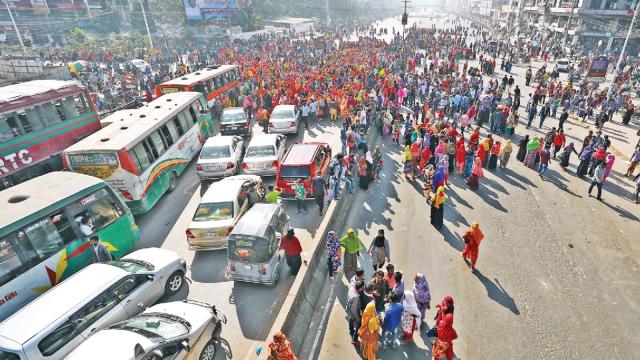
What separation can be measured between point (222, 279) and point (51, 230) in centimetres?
413

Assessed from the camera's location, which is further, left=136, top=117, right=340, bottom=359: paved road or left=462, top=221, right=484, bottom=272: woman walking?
left=462, top=221, right=484, bottom=272: woman walking

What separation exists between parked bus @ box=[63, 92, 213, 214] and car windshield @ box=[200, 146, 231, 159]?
1.36 metres

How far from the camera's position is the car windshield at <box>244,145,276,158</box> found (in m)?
14.2

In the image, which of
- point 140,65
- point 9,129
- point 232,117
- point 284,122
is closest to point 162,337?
point 9,129

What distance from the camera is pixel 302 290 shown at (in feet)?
26.5

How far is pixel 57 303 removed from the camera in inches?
263

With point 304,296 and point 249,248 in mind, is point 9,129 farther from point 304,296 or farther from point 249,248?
point 304,296

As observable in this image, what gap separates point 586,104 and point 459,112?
7701 mm

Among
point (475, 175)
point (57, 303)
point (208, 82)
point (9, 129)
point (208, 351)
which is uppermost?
point (9, 129)

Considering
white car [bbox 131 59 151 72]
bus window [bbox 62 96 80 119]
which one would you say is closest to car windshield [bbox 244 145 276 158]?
bus window [bbox 62 96 80 119]

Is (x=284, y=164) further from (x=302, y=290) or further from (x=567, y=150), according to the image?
(x=567, y=150)

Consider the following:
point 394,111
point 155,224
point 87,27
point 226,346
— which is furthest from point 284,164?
point 87,27

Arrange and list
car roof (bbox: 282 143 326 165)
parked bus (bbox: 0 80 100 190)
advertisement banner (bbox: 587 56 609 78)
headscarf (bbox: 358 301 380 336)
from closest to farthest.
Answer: headscarf (bbox: 358 301 380 336)
car roof (bbox: 282 143 326 165)
parked bus (bbox: 0 80 100 190)
advertisement banner (bbox: 587 56 609 78)

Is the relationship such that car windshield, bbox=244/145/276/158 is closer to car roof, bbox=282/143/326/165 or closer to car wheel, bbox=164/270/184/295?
car roof, bbox=282/143/326/165
